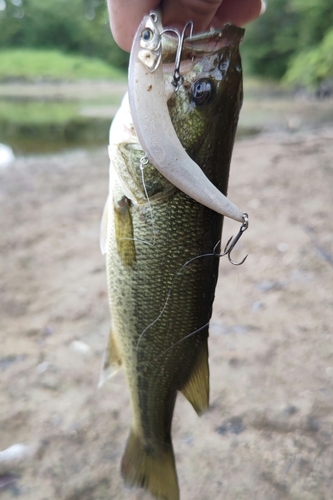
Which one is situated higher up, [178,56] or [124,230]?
[178,56]

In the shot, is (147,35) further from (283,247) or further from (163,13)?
(283,247)

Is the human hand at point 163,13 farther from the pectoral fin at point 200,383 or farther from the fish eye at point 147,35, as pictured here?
the pectoral fin at point 200,383

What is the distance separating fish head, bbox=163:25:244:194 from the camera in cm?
125

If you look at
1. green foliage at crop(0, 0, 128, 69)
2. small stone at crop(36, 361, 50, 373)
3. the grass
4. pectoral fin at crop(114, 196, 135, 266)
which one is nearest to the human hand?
pectoral fin at crop(114, 196, 135, 266)

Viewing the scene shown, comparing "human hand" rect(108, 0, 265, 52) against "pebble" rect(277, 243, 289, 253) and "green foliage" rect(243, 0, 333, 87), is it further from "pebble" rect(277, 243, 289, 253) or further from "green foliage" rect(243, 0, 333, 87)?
"green foliage" rect(243, 0, 333, 87)

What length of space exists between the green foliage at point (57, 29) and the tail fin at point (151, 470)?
160ft

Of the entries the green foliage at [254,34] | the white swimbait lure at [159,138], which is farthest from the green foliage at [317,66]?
the white swimbait lure at [159,138]

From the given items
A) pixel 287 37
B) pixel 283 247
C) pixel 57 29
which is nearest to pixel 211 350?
pixel 283 247

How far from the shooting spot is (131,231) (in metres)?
1.40

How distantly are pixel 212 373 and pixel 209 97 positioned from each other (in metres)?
1.95

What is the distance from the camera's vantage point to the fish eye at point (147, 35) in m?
1.17

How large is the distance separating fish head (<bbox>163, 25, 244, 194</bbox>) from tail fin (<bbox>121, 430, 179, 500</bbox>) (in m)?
1.23

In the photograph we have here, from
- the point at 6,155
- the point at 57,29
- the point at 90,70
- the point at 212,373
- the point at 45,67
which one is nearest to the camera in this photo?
the point at 212,373

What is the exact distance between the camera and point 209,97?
50.3 inches
